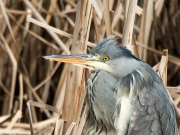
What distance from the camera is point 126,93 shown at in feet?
6.13

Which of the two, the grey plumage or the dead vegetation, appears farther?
the dead vegetation

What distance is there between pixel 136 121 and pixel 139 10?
531mm

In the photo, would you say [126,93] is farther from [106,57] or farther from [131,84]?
[106,57]

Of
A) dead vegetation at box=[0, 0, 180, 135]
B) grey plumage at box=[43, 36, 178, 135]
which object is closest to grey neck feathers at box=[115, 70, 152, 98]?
grey plumage at box=[43, 36, 178, 135]

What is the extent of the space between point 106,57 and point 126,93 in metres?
0.18

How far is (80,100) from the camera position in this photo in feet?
6.27

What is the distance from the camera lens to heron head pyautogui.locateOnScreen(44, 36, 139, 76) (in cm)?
179

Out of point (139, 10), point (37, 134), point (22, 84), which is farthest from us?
point (22, 84)

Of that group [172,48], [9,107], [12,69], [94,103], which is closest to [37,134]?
[9,107]

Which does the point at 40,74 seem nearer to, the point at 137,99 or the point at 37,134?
the point at 37,134

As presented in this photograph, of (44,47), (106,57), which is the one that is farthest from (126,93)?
(44,47)

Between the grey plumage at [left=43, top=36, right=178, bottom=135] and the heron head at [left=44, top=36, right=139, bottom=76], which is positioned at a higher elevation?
the heron head at [left=44, top=36, right=139, bottom=76]

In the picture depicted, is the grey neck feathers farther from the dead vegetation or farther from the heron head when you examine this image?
the dead vegetation

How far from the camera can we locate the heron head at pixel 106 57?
5.88 ft
